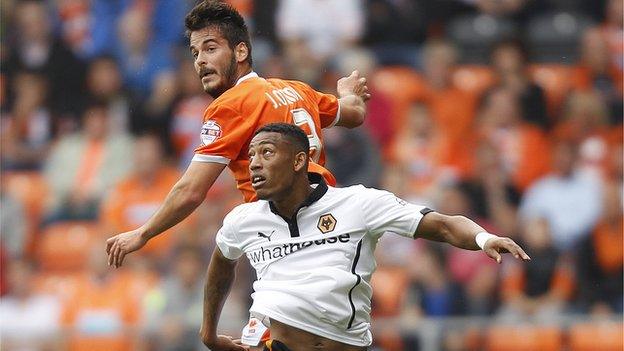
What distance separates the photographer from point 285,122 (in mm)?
7273

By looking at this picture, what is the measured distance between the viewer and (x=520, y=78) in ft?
45.8

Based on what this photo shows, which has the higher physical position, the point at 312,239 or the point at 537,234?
the point at 312,239

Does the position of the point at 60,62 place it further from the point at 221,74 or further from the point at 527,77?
the point at 221,74

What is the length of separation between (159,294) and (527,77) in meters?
4.23

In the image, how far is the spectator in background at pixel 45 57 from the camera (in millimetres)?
15914

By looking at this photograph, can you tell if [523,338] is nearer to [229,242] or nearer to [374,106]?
[374,106]

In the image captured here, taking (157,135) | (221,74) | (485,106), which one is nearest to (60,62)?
(157,135)

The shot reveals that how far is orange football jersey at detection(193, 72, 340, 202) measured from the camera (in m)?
7.22

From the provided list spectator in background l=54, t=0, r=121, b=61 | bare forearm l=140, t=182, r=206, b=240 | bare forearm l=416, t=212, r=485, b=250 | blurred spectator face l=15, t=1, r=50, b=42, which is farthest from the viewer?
blurred spectator face l=15, t=1, r=50, b=42

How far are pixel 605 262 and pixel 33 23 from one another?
300 inches

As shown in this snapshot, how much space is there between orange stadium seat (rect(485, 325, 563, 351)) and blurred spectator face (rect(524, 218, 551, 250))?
1115 mm

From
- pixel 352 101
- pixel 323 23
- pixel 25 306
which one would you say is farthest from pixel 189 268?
pixel 352 101

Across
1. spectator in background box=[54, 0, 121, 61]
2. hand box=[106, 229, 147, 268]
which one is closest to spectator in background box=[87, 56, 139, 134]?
spectator in background box=[54, 0, 121, 61]

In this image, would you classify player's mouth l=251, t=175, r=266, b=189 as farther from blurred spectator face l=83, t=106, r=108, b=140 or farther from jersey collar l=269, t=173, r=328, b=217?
blurred spectator face l=83, t=106, r=108, b=140
